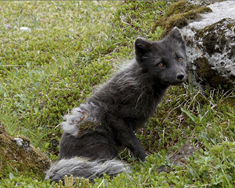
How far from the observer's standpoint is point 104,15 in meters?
9.68

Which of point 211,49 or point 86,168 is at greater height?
point 211,49

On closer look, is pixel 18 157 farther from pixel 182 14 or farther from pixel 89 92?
pixel 182 14

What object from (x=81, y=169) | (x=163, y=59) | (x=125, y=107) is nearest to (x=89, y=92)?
(x=125, y=107)

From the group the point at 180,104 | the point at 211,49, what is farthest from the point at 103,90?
the point at 211,49

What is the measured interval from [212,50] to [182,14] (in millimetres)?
1164

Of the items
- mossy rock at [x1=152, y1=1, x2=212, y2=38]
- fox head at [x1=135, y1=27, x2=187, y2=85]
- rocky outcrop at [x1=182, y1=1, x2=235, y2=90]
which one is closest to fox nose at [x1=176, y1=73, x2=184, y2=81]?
fox head at [x1=135, y1=27, x2=187, y2=85]

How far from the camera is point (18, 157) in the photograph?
4.14 metres

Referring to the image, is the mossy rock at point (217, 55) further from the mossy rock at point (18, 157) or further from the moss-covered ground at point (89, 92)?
the mossy rock at point (18, 157)

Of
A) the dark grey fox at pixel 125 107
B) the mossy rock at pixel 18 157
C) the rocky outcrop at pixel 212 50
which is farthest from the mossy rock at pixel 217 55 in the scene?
the mossy rock at pixel 18 157

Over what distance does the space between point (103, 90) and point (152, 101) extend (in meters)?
0.82

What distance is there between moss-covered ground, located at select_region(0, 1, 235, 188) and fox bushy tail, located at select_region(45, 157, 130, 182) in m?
0.24

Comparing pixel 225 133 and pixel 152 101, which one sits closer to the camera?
pixel 225 133

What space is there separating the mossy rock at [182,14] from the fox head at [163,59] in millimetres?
887

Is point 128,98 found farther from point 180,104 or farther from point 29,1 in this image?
point 29,1
